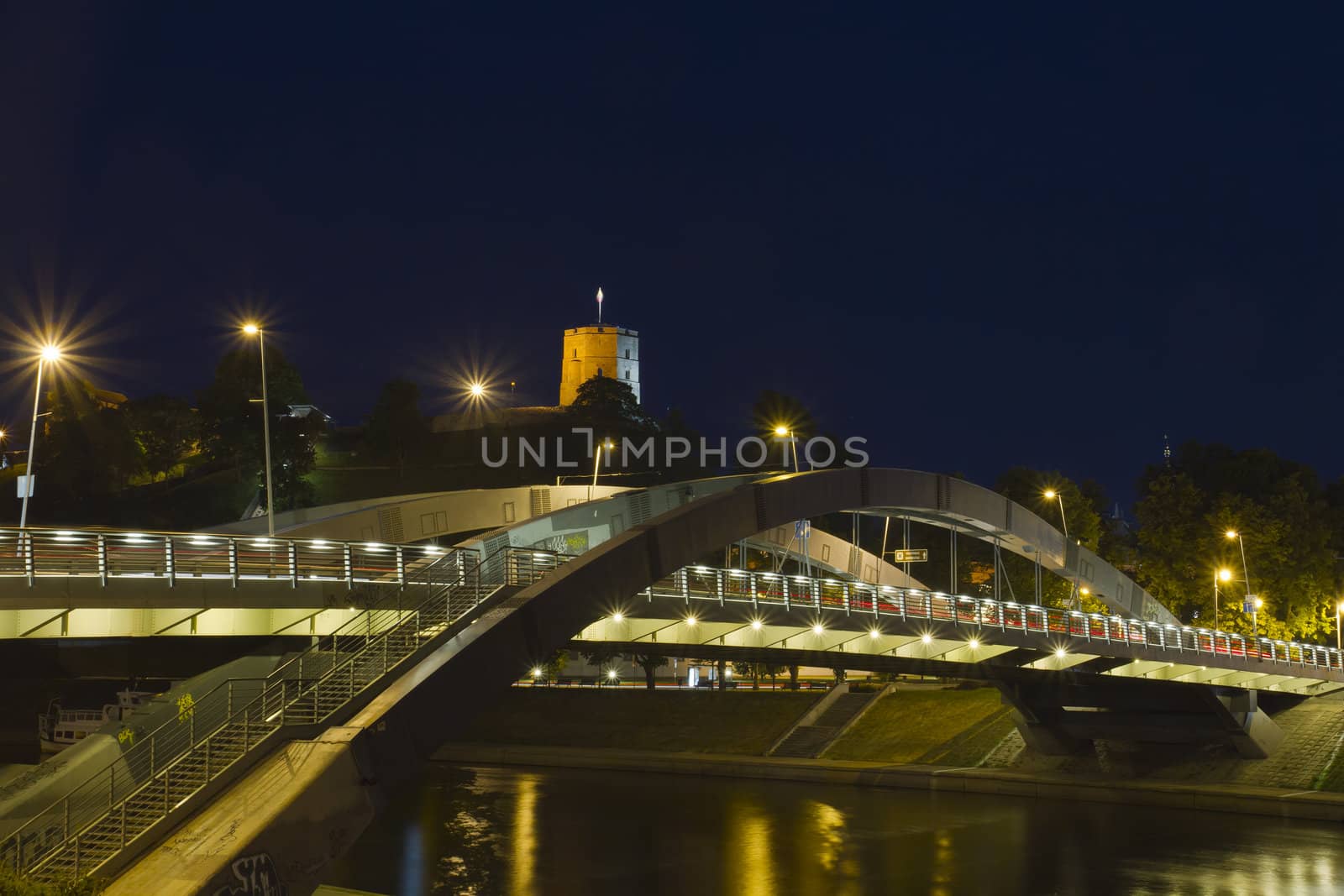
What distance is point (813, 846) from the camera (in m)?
38.5

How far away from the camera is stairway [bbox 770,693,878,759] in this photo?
58406 millimetres

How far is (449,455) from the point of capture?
417ft

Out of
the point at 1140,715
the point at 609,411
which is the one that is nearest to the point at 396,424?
the point at 609,411

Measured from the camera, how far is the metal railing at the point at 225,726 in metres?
17.8

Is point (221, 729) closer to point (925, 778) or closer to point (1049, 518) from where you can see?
point (925, 778)

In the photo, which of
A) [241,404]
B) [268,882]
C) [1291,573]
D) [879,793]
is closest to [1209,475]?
[1291,573]

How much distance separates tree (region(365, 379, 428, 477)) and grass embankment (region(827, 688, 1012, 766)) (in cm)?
6422

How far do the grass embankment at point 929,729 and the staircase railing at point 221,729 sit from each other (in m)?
33.9

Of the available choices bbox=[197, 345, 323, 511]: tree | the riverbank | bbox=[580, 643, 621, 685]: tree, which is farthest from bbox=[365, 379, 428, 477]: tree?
the riverbank

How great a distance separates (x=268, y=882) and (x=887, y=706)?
154ft

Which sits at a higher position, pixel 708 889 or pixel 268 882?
pixel 268 882

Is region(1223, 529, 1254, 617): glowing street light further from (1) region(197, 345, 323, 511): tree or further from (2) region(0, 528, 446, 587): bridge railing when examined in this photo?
(1) region(197, 345, 323, 511): tree

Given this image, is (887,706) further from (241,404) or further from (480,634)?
(241,404)

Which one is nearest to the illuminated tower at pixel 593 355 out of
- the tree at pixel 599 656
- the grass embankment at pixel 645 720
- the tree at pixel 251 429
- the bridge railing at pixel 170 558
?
the tree at pixel 251 429
